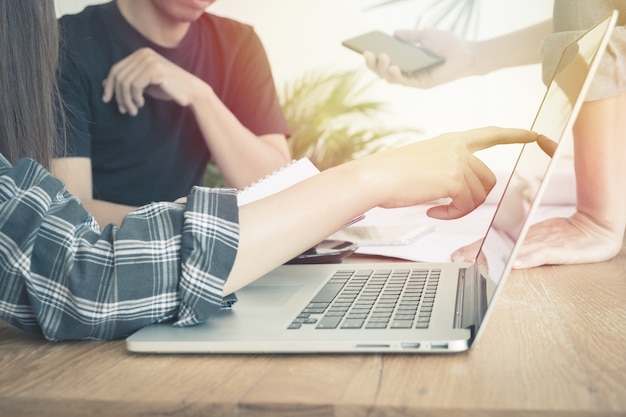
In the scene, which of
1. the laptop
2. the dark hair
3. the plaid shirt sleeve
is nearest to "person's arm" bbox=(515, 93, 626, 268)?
the laptop

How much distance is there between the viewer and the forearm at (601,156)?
1246 millimetres

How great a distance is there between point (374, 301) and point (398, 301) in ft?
0.08

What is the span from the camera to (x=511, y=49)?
2182 mm

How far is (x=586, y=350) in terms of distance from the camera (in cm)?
60

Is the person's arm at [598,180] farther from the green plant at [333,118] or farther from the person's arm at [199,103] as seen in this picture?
the person's arm at [199,103]

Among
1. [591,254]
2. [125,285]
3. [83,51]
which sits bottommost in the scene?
[591,254]

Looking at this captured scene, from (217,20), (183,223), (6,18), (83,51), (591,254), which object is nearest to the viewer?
(183,223)

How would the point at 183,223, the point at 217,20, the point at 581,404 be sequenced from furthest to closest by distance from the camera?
the point at 217,20 < the point at 183,223 < the point at 581,404

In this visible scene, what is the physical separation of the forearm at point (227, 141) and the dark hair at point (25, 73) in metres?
1.14

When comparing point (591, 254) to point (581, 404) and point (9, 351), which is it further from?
point (9, 351)

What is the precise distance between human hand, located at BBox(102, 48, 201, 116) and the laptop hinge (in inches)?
56.3

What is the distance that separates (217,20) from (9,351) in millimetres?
1725

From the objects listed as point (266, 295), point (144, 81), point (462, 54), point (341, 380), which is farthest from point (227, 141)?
point (341, 380)

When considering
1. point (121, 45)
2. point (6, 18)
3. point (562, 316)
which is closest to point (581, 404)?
point (562, 316)
